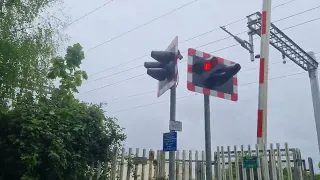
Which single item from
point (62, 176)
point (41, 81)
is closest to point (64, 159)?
point (62, 176)

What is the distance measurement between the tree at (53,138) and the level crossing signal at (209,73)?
3637mm

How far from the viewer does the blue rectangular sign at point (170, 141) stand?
5.61 m

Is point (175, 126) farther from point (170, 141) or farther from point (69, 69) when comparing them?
point (69, 69)

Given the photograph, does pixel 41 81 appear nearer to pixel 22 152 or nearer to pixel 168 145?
pixel 22 152

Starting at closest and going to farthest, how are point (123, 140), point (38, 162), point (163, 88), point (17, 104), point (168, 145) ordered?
point (168, 145), point (163, 88), point (38, 162), point (17, 104), point (123, 140)

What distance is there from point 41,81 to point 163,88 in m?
4.27

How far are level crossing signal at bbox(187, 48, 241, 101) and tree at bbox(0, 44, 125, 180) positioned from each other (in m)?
3.64

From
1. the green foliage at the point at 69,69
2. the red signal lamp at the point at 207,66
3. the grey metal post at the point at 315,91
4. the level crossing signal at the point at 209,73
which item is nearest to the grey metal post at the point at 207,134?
the level crossing signal at the point at 209,73

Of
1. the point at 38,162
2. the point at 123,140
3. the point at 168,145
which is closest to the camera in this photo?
the point at 168,145

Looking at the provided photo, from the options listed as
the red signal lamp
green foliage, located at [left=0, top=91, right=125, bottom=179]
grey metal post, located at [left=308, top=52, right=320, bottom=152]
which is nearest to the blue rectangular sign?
the red signal lamp

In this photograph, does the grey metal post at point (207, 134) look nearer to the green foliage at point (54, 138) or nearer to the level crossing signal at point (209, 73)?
the level crossing signal at point (209, 73)

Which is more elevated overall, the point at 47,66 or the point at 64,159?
the point at 47,66

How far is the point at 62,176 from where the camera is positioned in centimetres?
751

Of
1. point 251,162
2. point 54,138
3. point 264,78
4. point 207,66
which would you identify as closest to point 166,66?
point 207,66
